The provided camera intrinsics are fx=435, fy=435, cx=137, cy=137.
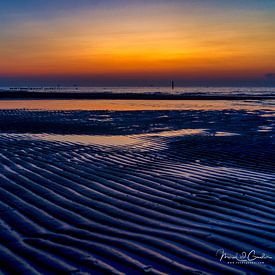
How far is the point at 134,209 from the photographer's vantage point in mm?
6258

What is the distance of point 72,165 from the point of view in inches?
396

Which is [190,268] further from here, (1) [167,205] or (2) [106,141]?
(2) [106,141]

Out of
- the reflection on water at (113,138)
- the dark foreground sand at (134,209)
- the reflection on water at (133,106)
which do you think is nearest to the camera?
the dark foreground sand at (134,209)

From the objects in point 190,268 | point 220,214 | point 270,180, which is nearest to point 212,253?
point 190,268

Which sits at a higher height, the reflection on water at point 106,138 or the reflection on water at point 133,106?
the reflection on water at point 133,106

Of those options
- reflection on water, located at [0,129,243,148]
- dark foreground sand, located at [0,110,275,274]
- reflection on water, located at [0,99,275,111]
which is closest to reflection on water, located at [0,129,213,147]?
reflection on water, located at [0,129,243,148]

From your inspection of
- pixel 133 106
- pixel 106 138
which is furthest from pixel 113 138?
pixel 133 106

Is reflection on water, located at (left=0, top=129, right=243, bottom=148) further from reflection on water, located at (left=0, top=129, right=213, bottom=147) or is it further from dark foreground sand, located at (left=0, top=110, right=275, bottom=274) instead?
dark foreground sand, located at (left=0, top=110, right=275, bottom=274)

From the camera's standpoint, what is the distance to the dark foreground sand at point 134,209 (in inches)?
169

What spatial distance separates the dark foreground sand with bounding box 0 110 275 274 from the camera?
4.29m

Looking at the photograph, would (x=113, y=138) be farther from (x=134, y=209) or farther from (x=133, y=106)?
(x=133, y=106)

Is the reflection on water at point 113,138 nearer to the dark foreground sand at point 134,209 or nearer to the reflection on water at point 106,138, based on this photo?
the reflection on water at point 106,138

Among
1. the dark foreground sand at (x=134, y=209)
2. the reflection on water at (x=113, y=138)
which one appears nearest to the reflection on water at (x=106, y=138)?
the reflection on water at (x=113, y=138)

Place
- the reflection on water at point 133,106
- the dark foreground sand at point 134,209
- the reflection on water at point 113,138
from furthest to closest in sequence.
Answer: the reflection on water at point 133,106 < the reflection on water at point 113,138 < the dark foreground sand at point 134,209
